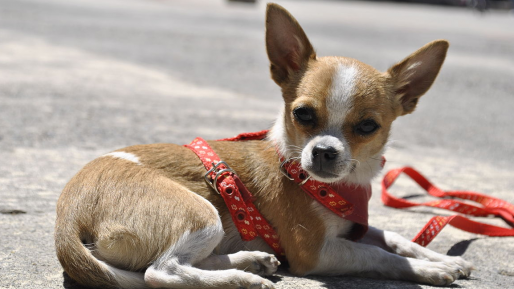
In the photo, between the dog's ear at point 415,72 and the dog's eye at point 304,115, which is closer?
the dog's eye at point 304,115

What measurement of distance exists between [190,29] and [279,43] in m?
12.5

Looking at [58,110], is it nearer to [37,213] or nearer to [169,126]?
[169,126]

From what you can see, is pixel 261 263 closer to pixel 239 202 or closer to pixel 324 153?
pixel 239 202

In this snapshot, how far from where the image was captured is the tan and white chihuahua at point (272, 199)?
116 inches

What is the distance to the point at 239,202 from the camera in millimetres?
3316

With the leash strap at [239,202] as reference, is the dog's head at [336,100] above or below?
above

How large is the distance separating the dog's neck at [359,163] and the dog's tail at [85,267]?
1.17 m

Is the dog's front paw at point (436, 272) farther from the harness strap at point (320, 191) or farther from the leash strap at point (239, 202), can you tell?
the leash strap at point (239, 202)

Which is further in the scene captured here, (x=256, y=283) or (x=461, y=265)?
(x=461, y=265)

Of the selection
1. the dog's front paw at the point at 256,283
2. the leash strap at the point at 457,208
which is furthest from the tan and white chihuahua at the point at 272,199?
the leash strap at the point at 457,208

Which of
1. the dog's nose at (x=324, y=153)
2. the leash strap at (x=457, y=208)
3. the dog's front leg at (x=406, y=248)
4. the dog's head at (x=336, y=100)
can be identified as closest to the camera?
the dog's nose at (x=324, y=153)

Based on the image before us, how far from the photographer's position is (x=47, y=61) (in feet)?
32.3

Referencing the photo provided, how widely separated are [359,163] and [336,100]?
1.42 ft

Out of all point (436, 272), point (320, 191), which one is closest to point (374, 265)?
point (436, 272)
